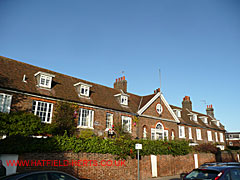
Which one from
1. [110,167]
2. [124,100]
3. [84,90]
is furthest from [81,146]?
[124,100]

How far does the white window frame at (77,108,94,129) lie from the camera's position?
1933cm

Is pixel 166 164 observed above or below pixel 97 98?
below

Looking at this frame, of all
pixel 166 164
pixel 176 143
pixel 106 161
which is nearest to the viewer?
pixel 106 161

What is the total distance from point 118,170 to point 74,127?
224 inches

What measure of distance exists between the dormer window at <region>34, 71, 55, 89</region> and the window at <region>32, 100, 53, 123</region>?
1798 millimetres

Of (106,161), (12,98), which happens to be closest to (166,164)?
(106,161)

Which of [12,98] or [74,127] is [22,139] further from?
[74,127]

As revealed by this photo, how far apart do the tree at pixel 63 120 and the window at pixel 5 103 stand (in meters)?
3.58

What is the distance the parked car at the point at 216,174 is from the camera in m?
7.55

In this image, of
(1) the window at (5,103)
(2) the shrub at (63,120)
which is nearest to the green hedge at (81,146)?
(2) the shrub at (63,120)

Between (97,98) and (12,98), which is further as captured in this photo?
(97,98)

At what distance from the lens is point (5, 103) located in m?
15.4

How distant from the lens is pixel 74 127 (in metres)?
18.0

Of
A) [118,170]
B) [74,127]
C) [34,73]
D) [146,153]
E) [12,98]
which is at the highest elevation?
[34,73]
